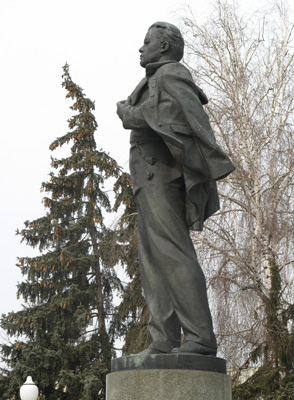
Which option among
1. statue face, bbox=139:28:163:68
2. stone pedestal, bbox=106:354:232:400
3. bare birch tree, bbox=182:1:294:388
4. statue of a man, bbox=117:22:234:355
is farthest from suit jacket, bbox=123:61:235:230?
bare birch tree, bbox=182:1:294:388

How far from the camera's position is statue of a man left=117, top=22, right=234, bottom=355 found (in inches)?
191

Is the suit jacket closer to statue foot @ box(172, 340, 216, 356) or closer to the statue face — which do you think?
the statue face

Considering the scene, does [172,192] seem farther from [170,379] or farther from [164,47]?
[170,379]

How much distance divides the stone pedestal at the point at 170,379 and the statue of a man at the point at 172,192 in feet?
0.44

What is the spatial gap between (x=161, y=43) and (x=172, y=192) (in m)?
1.17

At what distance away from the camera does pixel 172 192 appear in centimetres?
510

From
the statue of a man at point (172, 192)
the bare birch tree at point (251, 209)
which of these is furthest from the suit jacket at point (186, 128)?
the bare birch tree at point (251, 209)

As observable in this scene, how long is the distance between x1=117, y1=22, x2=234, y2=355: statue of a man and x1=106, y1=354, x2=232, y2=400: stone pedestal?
135 mm

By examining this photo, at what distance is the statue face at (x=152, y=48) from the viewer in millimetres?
5402

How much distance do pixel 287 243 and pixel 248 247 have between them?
0.89 meters

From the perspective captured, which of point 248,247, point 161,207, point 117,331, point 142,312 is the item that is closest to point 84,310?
point 117,331

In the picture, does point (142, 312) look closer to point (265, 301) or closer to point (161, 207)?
point (265, 301)

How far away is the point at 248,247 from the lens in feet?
53.0

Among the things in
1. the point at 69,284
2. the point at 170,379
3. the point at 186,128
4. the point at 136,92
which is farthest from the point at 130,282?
the point at 170,379
